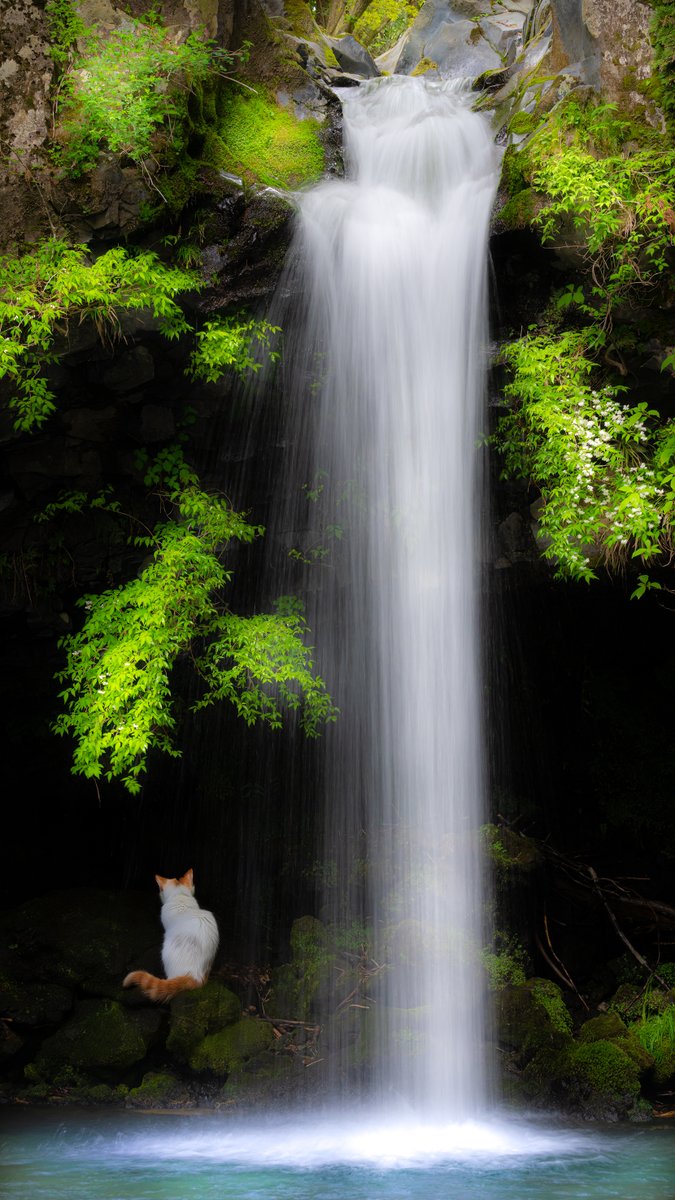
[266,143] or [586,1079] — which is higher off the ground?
[266,143]

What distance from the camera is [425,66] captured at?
1079 centimetres

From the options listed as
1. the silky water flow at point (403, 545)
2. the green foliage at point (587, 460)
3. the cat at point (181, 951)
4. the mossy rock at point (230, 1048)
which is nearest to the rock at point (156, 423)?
the silky water flow at point (403, 545)

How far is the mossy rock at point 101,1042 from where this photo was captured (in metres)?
6.92

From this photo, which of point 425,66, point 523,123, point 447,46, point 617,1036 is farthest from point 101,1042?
point 447,46

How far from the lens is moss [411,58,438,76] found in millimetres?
10695

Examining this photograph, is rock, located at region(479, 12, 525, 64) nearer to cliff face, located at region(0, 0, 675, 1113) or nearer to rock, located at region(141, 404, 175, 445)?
cliff face, located at region(0, 0, 675, 1113)

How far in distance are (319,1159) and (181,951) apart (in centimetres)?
235

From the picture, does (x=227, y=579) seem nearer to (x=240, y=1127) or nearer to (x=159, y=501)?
(x=159, y=501)

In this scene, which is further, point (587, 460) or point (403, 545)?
point (403, 545)

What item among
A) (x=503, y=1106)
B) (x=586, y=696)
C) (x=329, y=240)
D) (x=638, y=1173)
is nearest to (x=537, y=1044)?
(x=503, y=1106)

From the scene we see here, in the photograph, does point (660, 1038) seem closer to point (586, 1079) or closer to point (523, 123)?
point (586, 1079)

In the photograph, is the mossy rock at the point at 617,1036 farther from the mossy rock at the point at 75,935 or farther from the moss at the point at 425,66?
the moss at the point at 425,66

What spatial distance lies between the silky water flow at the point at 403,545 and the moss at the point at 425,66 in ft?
8.82

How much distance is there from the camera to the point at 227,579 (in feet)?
25.9
